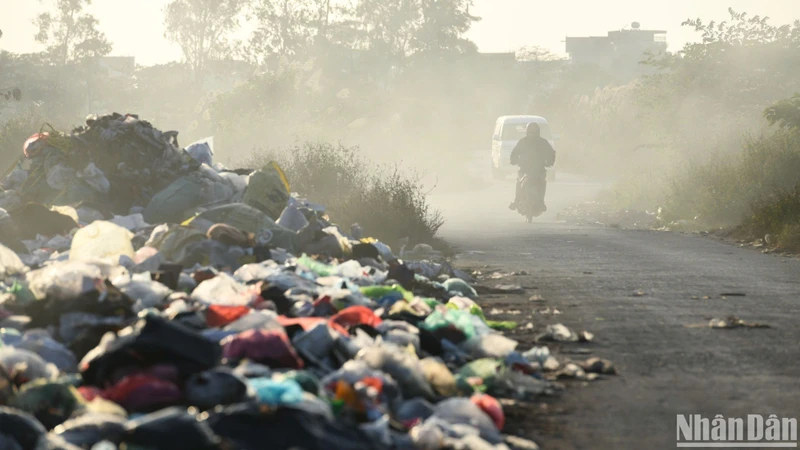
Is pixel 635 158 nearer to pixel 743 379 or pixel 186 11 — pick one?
pixel 186 11

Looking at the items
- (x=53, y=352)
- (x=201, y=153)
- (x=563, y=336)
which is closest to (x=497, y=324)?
(x=563, y=336)

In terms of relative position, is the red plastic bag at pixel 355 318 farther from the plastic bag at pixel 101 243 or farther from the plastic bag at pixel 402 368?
the plastic bag at pixel 101 243

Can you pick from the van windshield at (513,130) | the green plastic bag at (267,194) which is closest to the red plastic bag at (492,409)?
the green plastic bag at (267,194)

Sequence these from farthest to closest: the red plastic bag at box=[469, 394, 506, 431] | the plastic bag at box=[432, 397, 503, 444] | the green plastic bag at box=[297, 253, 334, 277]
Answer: the green plastic bag at box=[297, 253, 334, 277] → the red plastic bag at box=[469, 394, 506, 431] → the plastic bag at box=[432, 397, 503, 444]

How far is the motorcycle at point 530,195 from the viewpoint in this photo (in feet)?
69.2

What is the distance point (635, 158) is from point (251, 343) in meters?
41.1

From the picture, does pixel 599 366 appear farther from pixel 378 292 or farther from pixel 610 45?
pixel 610 45

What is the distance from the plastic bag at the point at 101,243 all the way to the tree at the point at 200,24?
6244 cm

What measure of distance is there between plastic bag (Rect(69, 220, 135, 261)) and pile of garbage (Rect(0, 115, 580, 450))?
14 millimetres

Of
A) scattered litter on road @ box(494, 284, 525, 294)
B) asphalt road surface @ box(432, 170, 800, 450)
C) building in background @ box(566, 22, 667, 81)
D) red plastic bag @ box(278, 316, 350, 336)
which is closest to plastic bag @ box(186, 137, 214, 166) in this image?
asphalt road surface @ box(432, 170, 800, 450)

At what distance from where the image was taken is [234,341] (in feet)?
17.2

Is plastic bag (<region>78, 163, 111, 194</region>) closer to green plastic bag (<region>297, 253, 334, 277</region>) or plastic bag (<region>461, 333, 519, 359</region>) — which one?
green plastic bag (<region>297, 253, 334, 277</region>)

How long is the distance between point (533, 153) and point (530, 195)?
77 cm

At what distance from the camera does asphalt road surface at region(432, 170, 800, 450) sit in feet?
17.6
